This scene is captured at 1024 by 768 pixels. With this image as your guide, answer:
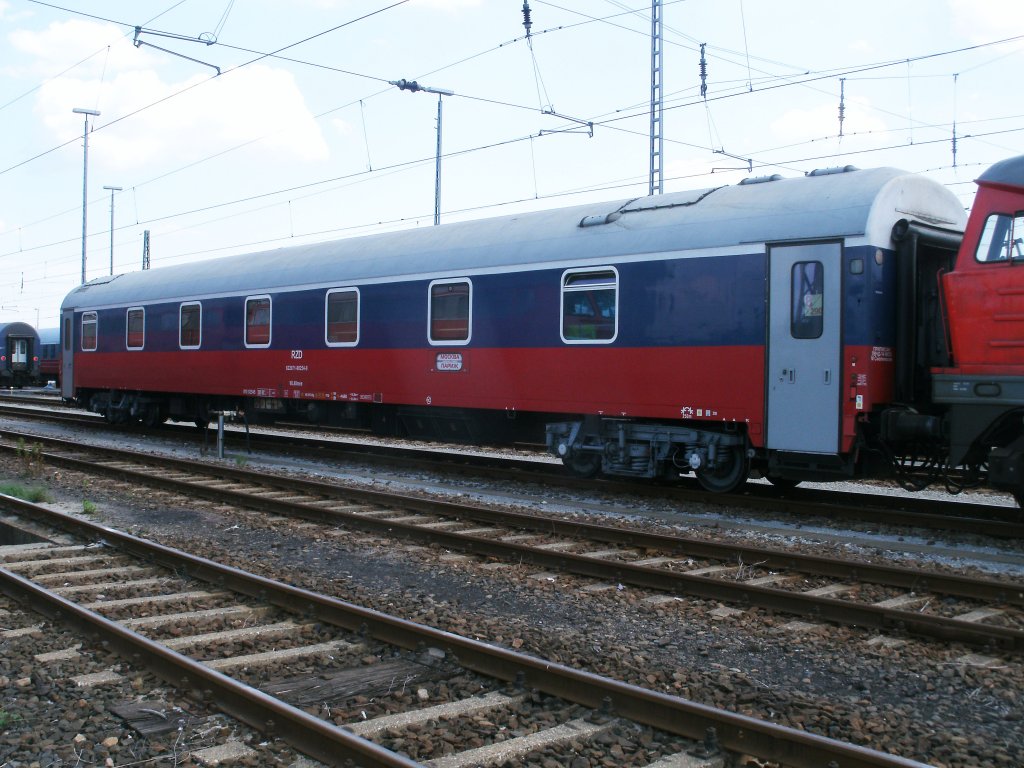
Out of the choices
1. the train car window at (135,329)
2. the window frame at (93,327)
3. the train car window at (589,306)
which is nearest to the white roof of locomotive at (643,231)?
the train car window at (589,306)

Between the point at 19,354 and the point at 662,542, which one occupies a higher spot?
the point at 19,354

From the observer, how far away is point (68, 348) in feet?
79.3

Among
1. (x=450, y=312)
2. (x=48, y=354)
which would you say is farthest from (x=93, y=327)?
(x=48, y=354)

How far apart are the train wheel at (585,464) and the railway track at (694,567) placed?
2.76 m

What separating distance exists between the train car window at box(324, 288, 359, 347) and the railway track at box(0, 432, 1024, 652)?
3.94 m

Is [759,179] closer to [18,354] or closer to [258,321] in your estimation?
[258,321]

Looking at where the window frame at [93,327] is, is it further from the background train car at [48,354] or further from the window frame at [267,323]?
the background train car at [48,354]

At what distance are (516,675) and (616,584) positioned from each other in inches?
100

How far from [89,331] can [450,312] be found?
13.3m

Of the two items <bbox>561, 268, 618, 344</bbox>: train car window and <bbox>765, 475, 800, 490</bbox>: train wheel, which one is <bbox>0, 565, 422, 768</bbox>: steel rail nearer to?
<bbox>561, 268, 618, 344</bbox>: train car window

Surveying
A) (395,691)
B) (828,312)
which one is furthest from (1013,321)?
(395,691)

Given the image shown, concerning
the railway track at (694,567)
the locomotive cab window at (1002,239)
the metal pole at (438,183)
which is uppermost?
the metal pole at (438,183)

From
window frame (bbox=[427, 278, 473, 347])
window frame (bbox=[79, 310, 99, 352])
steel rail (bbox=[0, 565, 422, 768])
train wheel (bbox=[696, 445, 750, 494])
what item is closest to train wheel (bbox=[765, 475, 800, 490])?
train wheel (bbox=[696, 445, 750, 494])

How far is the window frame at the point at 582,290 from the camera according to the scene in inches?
463
